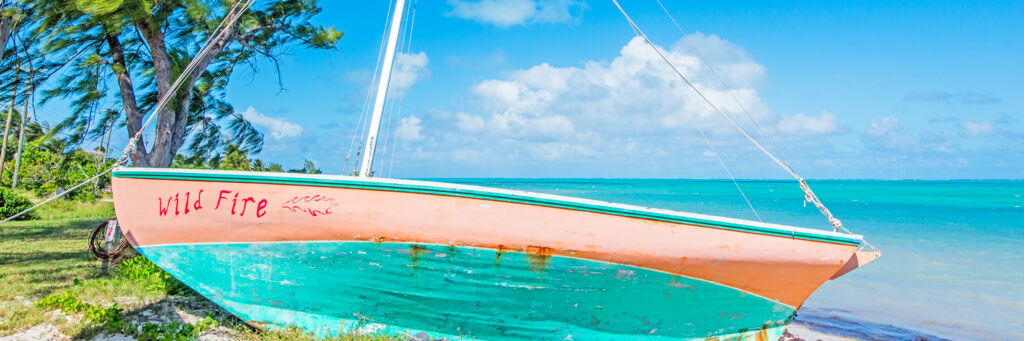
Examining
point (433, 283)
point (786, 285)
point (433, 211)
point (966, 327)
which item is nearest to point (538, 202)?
point (433, 211)

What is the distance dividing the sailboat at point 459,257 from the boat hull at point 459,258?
0.03 feet

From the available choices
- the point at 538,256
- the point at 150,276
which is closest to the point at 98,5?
the point at 150,276

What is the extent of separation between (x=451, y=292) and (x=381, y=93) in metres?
1.68

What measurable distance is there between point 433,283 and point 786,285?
2654 millimetres

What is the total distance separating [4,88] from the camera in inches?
275

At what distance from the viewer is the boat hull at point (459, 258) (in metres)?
3.68

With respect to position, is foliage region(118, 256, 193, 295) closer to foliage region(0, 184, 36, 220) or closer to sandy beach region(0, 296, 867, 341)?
sandy beach region(0, 296, 867, 341)

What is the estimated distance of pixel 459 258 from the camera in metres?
3.74

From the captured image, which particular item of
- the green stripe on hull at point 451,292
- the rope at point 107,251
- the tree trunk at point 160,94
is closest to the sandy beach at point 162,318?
the green stripe on hull at point 451,292

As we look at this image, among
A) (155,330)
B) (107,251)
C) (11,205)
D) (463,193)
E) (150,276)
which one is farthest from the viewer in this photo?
(11,205)

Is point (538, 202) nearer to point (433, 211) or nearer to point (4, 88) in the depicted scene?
point (433, 211)

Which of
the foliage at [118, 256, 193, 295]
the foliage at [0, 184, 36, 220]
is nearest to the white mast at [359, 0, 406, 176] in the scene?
the foliage at [118, 256, 193, 295]

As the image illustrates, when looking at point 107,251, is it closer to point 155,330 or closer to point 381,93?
point 155,330

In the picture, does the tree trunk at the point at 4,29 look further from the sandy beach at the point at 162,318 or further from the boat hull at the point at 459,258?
the boat hull at the point at 459,258
